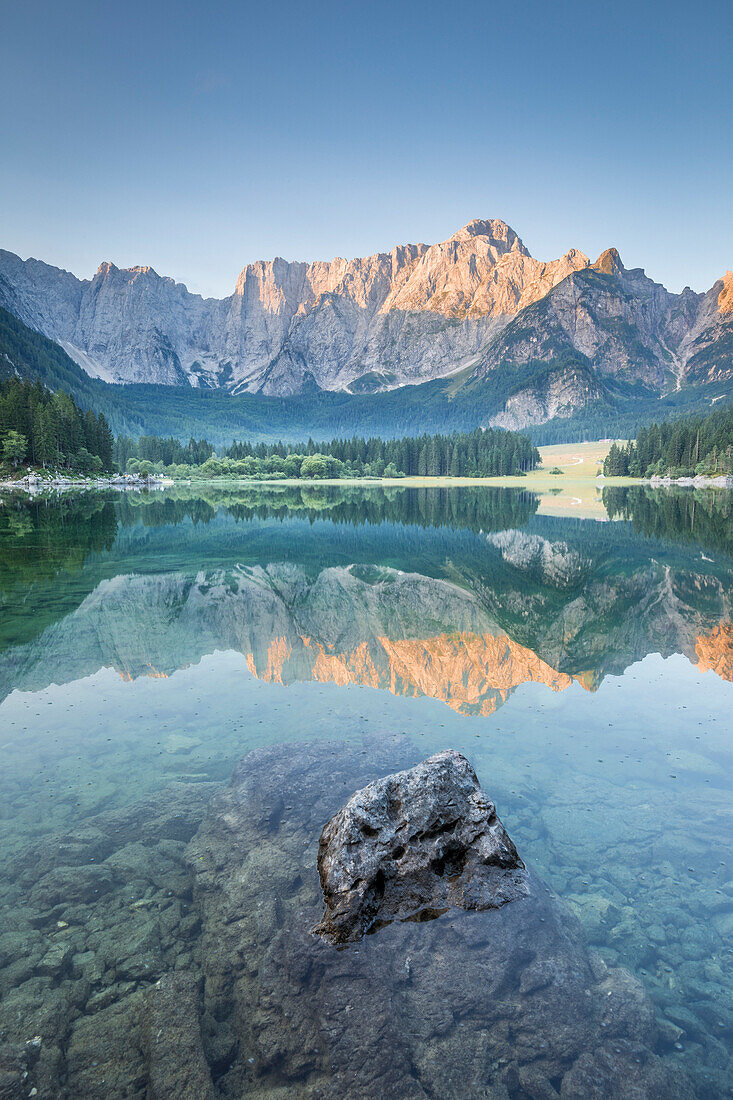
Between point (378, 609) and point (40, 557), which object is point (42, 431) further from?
point (378, 609)

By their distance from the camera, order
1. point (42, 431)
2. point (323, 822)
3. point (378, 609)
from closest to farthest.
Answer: point (323, 822), point (378, 609), point (42, 431)

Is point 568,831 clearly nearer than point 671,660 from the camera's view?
Yes

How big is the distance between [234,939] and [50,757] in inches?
265

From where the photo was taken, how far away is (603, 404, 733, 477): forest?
144025mm

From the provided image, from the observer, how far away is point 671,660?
696 inches

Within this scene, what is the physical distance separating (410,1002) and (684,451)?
17885 centimetres

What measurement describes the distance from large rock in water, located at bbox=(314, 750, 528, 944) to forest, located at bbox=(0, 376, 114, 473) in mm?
133702

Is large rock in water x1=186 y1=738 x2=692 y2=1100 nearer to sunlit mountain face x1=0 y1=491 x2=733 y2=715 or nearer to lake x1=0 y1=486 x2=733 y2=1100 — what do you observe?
lake x1=0 y1=486 x2=733 y2=1100

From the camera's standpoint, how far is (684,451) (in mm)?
156375

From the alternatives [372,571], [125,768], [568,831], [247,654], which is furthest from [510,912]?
[372,571]

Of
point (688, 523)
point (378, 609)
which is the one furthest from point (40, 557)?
point (688, 523)

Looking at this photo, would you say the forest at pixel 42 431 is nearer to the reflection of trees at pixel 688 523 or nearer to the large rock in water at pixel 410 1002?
the reflection of trees at pixel 688 523

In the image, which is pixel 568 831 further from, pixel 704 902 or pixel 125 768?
pixel 125 768

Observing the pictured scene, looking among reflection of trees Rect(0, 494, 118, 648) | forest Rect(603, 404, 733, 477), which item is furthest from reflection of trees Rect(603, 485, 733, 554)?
forest Rect(603, 404, 733, 477)
